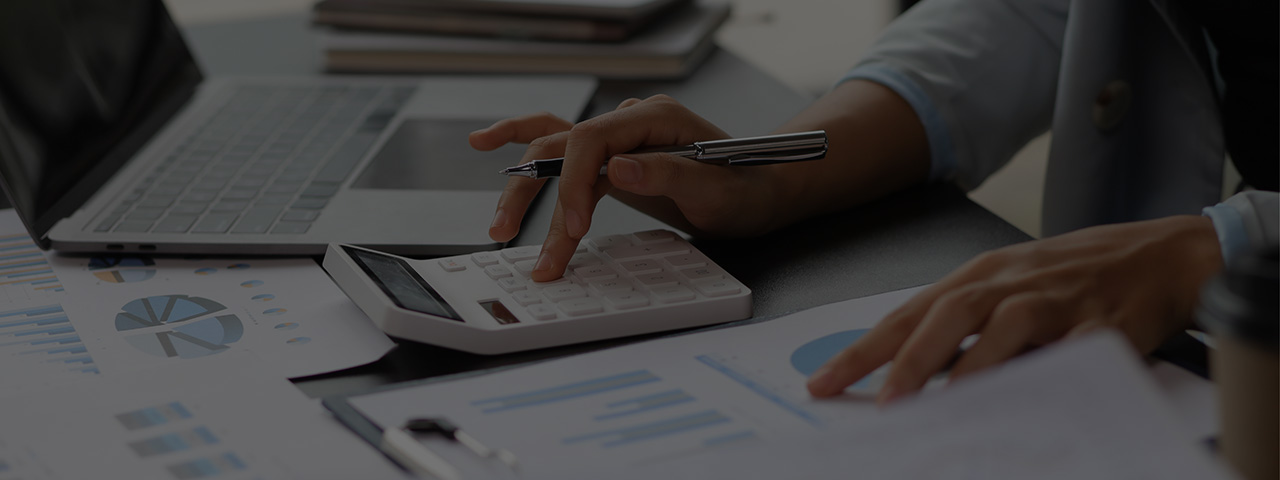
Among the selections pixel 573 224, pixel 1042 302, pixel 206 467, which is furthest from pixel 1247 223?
pixel 206 467

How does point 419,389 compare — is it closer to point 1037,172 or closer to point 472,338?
point 472,338

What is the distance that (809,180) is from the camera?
71cm

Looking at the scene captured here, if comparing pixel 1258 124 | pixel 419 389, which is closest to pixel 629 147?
pixel 419 389

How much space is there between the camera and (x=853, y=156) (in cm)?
74

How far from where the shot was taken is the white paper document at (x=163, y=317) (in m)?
0.53

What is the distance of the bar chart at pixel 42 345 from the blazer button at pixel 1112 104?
74cm

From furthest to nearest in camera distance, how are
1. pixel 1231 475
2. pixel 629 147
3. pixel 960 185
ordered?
pixel 960 185, pixel 629 147, pixel 1231 475

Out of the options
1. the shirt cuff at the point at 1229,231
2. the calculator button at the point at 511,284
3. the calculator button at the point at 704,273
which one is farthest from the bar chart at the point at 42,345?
the shirt cuff at the point at 1229,231

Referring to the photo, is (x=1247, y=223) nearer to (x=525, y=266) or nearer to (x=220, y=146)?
(x=525, y=266)

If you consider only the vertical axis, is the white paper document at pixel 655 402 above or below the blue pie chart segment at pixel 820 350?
above

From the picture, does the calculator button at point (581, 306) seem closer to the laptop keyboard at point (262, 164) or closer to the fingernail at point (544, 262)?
the fingernail at point (544, 262)

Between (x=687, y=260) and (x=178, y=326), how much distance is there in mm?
280

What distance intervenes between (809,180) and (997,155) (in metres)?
0.22

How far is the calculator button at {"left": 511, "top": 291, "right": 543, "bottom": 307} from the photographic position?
0.55 meters
